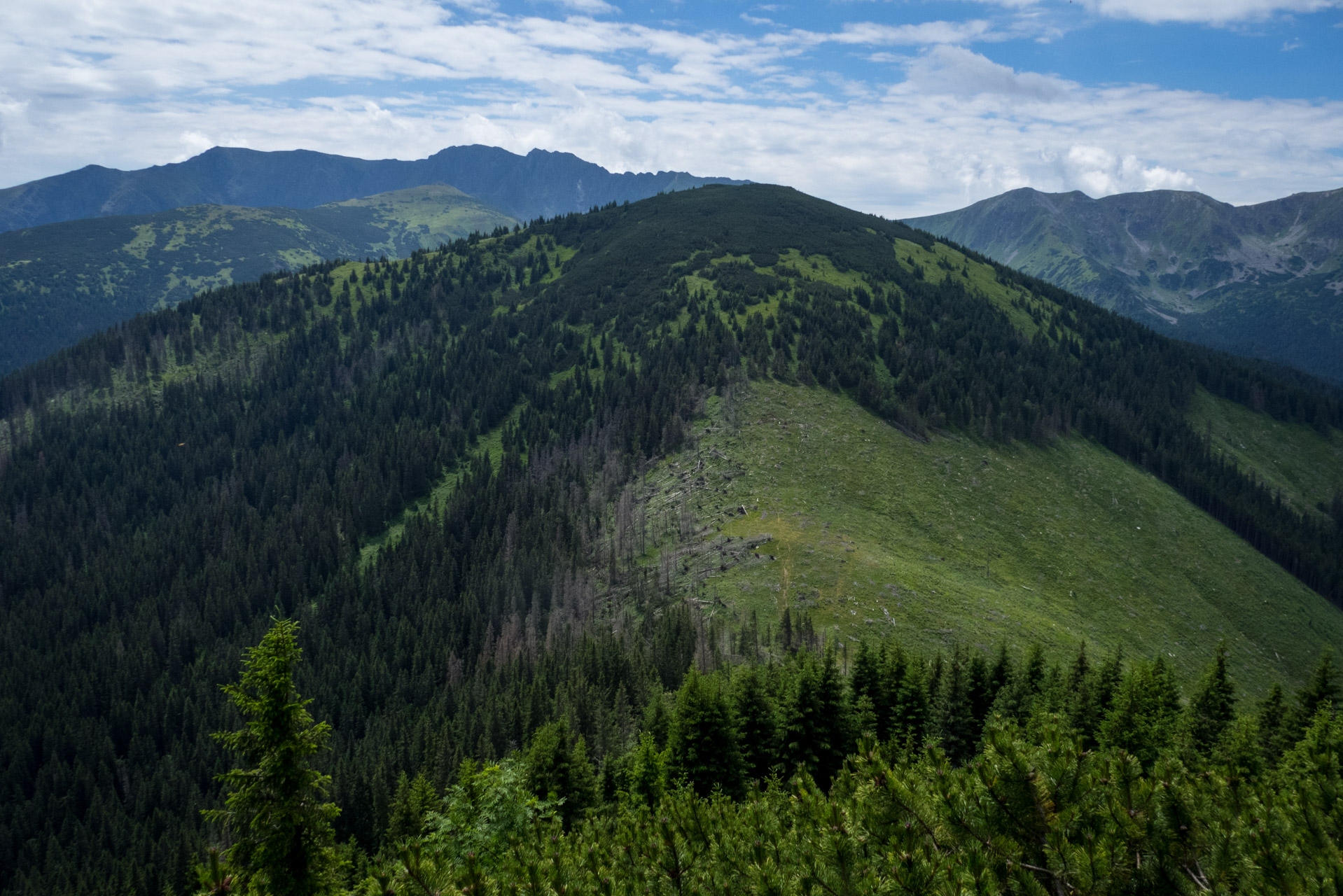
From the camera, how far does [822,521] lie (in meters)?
115

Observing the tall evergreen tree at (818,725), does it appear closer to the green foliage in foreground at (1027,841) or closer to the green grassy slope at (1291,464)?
the green foliage in foreground at (1027,841)

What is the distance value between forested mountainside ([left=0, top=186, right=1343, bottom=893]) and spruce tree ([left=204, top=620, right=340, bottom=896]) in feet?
34.4

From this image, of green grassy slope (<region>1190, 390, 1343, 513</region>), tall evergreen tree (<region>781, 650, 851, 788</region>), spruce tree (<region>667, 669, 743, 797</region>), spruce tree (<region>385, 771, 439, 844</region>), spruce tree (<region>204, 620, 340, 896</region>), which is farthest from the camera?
green grassy slope (<region>1190, 390, 1343, 513</region>)

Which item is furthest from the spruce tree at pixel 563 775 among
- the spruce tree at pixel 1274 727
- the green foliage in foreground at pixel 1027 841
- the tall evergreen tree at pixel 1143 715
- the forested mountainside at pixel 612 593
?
the spruce tree at pixel 1274 727

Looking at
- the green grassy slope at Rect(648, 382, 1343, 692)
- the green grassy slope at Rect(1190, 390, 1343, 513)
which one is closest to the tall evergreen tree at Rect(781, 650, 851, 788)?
the green grassy slope at Rect(648, 382, 1343, 692)

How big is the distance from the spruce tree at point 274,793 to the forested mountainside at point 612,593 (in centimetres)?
1049

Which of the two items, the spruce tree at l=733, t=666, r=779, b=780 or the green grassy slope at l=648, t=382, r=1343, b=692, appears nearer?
the spruce tree at l=733, t=666, r=779, b=780

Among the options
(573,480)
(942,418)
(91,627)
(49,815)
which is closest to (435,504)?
(573,480)

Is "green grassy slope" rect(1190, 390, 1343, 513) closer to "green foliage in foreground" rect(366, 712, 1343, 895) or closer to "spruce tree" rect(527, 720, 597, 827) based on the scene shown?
"spruce tree" rect(527, 720, 597, 827)

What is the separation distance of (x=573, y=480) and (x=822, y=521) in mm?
61141

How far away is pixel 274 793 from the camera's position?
63.6 ft

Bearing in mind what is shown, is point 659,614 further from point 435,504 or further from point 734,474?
point 435,504

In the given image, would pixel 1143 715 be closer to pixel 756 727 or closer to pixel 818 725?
pixel 818 725

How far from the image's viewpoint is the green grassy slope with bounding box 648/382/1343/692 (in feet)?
316
